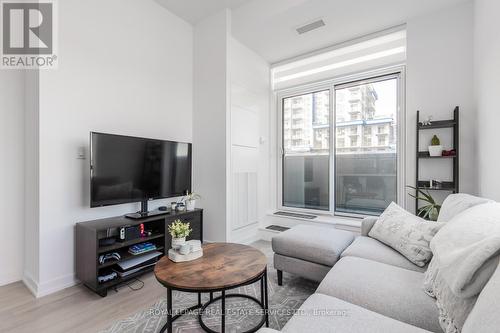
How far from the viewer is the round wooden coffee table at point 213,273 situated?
1372mm

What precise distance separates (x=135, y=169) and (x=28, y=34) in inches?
62.6

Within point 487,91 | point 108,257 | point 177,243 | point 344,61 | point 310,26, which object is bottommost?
point 108,257

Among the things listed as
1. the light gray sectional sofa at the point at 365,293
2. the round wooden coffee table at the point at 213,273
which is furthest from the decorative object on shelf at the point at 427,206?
the round wooden coffee table at the point at 213,273

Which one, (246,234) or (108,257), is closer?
(108,257)

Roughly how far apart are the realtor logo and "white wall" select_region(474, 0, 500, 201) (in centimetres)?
369

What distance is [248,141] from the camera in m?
3.72

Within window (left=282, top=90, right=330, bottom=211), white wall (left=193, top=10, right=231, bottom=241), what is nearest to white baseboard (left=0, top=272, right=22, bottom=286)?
white wall (left=193, top=10, right=231, bottom=241)

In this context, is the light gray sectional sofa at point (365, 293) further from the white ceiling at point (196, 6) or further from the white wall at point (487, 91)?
the white ceiling at point (196, 6)

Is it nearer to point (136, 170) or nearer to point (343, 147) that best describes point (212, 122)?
point (136, 170)

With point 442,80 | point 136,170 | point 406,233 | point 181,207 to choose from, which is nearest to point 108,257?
point 136,170

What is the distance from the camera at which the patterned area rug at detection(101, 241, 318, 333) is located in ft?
5.57

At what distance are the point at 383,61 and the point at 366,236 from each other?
94.6 inches

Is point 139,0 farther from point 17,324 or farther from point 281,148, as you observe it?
point 17,324

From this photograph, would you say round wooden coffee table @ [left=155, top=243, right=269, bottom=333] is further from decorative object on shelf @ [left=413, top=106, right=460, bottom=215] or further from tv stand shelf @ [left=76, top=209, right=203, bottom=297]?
decorative object on shelf @ [left=413, top=106, right=460, bottom=215]
